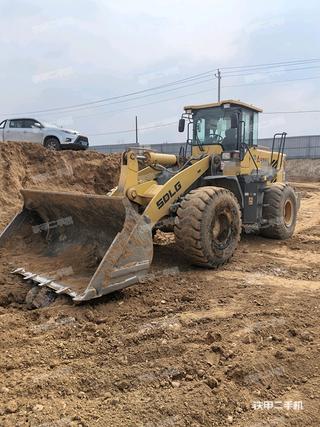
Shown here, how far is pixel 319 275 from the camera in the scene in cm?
693

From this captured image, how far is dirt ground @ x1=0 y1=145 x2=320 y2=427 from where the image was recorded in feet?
10.5

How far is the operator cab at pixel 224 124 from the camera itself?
27.3 feet

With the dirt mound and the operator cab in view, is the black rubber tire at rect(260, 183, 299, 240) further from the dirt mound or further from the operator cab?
the dirt mound

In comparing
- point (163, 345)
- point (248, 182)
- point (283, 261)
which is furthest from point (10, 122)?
point (163, 345)

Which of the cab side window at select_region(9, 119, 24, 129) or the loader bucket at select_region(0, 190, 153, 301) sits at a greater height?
the cab side window at select_region(9, 119, 24, 129)

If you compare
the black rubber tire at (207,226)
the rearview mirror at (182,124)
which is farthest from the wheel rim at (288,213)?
the black rubber tire at (207,226)

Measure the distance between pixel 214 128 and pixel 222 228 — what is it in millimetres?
2409

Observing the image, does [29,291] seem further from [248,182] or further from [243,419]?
[248,182]

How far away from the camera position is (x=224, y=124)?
27.7 feet

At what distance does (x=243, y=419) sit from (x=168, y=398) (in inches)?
22.2

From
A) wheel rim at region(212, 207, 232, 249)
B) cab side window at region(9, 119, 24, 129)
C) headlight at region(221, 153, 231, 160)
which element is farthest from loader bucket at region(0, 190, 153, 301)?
cab side window at region(9, 119, 24, 129)

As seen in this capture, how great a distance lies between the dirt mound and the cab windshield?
500 cm

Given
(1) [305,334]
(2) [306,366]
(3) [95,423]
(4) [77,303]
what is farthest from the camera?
(4) [77,303]

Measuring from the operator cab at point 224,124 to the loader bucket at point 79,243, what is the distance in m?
3.07
